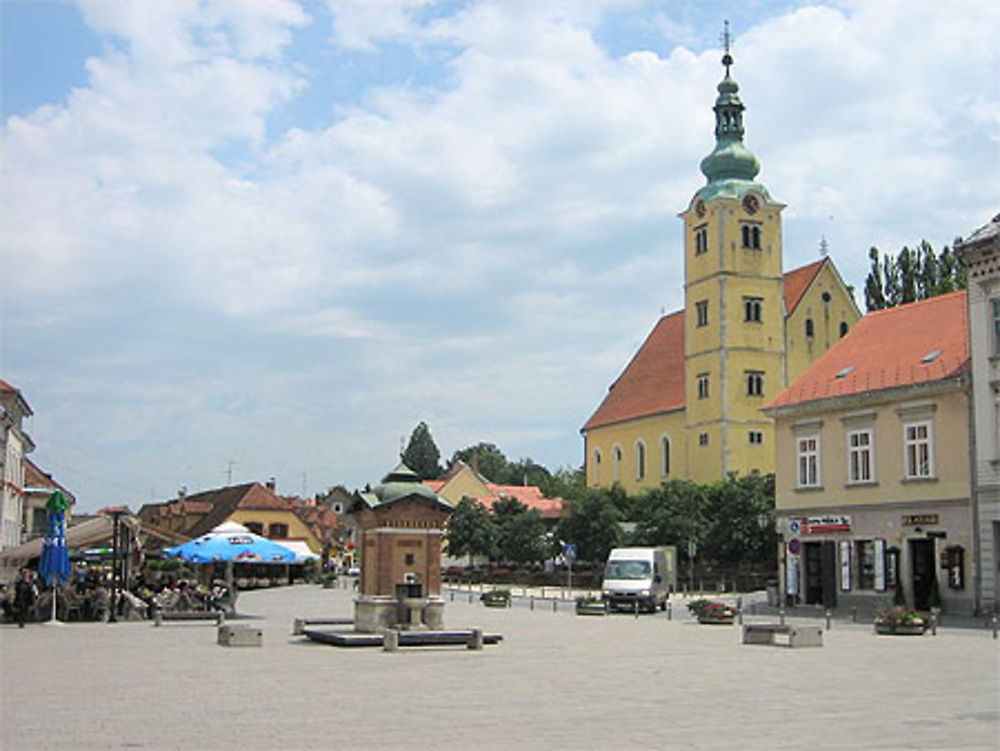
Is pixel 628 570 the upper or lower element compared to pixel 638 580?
upper

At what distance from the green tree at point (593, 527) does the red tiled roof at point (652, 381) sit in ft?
52.3

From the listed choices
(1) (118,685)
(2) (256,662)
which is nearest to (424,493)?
(2) (256,662)

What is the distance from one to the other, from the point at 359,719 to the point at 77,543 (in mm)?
25112

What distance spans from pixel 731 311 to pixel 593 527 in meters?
18.7

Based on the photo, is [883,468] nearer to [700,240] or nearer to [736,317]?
[736,317]

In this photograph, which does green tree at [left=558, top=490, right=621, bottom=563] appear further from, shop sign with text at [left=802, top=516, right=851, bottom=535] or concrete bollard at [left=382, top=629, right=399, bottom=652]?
concrete bollard at [left=382, top=629, right=399, bottom=652]

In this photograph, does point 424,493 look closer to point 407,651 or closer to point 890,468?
point 407,651

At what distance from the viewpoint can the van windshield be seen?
1758 inches

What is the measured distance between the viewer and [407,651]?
24.4m

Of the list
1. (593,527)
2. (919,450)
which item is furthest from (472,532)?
(919,450)

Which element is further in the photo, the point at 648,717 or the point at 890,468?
the point at 890,468

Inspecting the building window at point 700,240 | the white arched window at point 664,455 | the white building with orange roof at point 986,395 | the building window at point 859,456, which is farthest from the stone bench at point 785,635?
the white arched window at point 664,455

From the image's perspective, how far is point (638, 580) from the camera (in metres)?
44.3

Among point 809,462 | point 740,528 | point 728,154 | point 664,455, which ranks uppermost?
point 728,154
